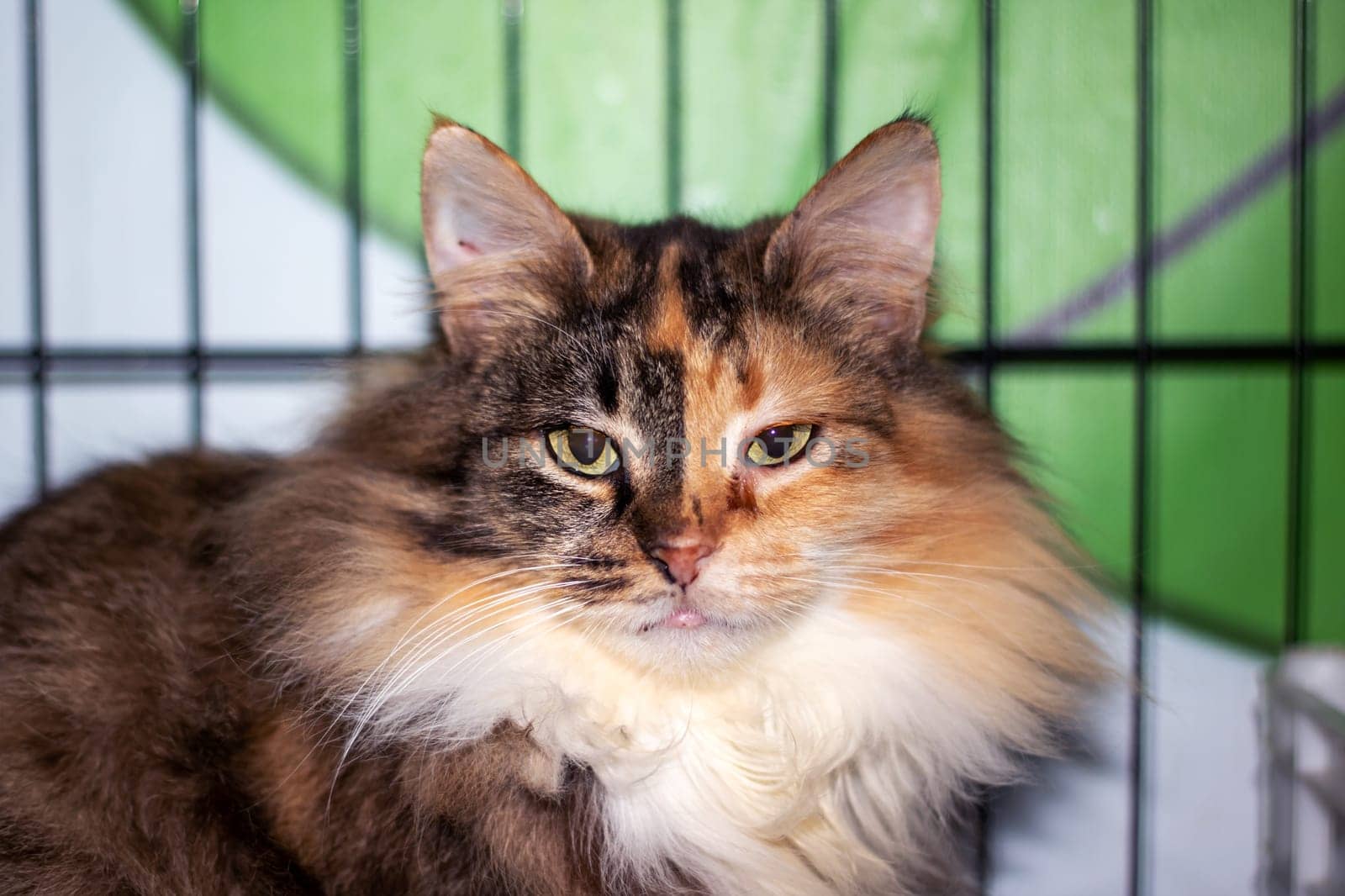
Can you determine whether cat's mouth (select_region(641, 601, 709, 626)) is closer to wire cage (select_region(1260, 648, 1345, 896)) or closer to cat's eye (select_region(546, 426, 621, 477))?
cat's eye (select_region(546, 426, 621, 477))

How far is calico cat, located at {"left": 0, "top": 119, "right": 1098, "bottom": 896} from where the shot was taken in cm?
119

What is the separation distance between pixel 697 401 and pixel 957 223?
1005 millimetres

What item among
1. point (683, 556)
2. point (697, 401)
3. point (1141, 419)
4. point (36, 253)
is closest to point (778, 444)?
point (697, 401)

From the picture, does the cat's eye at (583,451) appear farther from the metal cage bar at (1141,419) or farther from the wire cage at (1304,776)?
the wire cage at (1304,776)

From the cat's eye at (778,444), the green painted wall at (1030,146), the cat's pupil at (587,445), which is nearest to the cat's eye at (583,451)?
the cat's pupil at (587,445)

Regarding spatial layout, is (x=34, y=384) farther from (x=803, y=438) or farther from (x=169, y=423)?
(x=803, y=438)

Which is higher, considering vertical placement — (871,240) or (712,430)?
(871,240)

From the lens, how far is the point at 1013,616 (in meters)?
1.36

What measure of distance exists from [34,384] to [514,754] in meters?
1.44

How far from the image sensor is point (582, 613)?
117 centimetres

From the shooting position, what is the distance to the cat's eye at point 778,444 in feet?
4.03

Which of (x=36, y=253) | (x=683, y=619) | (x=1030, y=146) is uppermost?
(x=1030, y=146)

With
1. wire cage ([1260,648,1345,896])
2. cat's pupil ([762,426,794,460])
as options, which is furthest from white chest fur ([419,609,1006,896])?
wire cage ([1260,648,1345,896])

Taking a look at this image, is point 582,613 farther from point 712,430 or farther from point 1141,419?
point 1141,419
